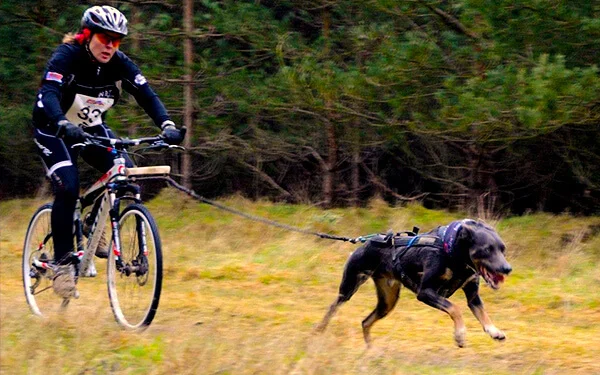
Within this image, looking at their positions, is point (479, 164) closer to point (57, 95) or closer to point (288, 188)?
point (288, 188)

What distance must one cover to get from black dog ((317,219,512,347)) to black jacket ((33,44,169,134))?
1.92m

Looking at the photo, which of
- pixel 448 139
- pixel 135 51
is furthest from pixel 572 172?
pixel 135 51

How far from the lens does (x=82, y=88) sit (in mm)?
6738

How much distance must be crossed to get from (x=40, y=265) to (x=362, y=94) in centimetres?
665

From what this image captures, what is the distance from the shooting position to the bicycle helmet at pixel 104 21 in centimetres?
643

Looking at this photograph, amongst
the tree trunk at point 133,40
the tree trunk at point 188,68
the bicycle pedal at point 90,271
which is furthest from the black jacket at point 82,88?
the tree trunk at point 133,40

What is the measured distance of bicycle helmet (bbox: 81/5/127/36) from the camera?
6.43 m

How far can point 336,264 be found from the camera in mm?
10438

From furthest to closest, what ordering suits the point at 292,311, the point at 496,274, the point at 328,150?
the point at 328,150
the point at 292,311
the point at 496,274

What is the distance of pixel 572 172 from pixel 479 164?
1655 mm

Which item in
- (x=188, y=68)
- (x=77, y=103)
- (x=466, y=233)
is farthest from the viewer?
(x=188, y=68)

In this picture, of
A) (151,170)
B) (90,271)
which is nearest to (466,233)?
(151,170)

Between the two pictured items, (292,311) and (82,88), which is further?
(292,311)

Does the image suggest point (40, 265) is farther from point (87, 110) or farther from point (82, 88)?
point (82, 88)
